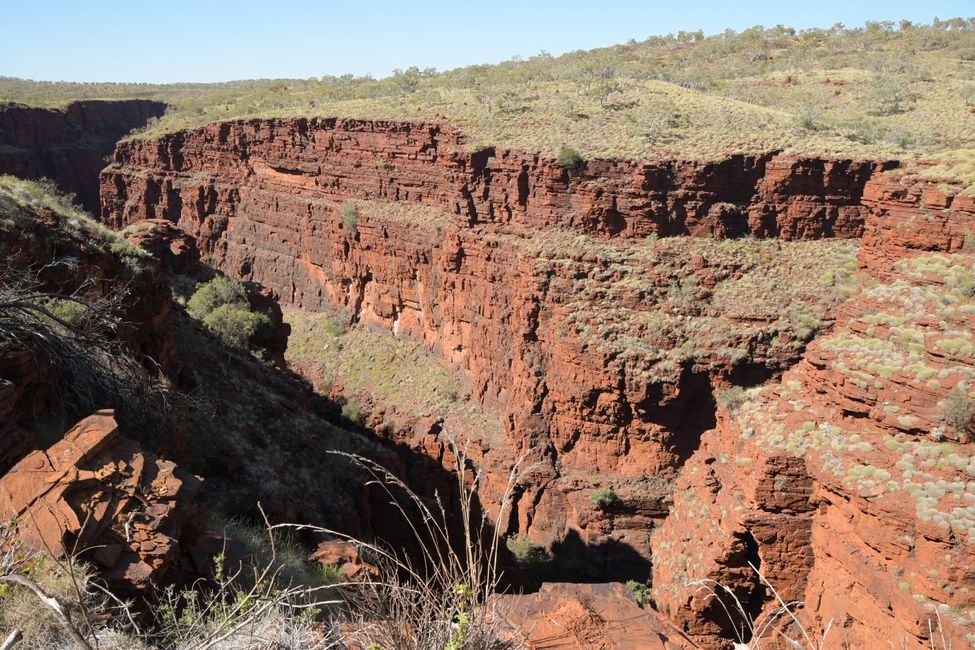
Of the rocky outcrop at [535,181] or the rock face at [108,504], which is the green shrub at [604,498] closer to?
the rocky outcrop at [535,181]

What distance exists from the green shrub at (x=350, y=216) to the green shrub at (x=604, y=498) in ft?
61.4

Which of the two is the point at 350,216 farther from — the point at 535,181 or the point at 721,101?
the point at 721,101

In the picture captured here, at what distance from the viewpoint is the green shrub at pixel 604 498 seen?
24.5 meters

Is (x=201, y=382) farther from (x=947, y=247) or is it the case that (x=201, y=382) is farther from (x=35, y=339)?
(x=947, y=247)

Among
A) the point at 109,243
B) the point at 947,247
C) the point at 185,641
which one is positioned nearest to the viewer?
the point at 185,641

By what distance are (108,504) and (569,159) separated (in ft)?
76.2

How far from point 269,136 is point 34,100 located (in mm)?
43126

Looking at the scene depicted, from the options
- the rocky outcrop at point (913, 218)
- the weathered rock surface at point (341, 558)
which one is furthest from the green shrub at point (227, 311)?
the rocky outcrop at point (913, 218)

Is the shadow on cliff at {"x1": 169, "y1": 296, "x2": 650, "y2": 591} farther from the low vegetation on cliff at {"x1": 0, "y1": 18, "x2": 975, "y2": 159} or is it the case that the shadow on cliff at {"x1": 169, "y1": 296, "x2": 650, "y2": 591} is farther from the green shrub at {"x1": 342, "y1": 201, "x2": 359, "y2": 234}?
the low vegetation on cliff at {"x1": 0, "y1": 18, "x2": 975, "y2": 159}

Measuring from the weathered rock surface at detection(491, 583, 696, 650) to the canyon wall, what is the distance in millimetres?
3511

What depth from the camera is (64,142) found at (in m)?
63.7

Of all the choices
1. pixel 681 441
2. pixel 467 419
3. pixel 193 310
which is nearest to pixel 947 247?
pixel 681 441

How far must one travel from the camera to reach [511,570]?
1950 centimetres

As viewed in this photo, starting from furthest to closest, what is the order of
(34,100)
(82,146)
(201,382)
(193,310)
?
(34,100)
(82,146)
(193,310)
(201,382)
